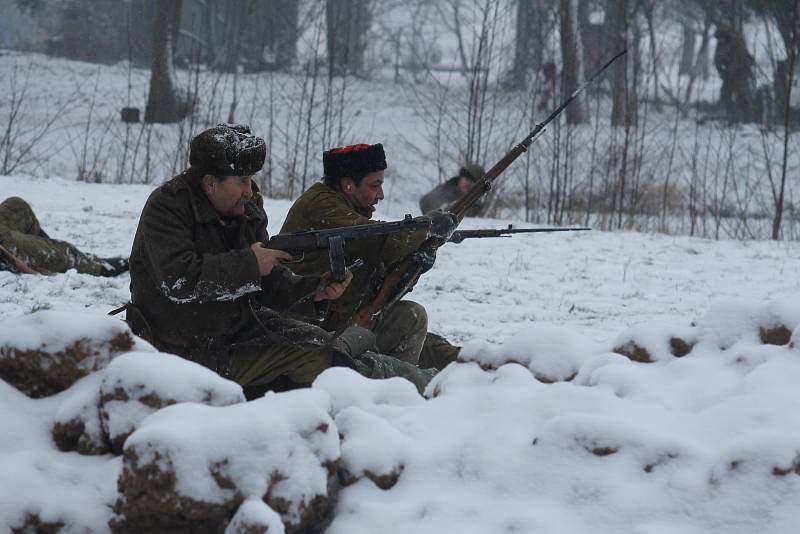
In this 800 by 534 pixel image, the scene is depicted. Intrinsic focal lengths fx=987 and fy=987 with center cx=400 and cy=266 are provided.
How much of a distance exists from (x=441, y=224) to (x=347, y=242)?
452 mm

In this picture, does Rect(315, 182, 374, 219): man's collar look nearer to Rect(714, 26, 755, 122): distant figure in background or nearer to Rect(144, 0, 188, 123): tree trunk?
Rect(144, 0, 188, 123): tree trunk

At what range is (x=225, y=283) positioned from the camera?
11.8 feet

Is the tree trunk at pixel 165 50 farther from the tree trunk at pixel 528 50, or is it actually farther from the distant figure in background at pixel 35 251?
the distant figure in background at pixel 35 251

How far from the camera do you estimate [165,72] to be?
61.0 ft

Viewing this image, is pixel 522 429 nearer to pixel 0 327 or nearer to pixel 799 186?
pixel 0 327

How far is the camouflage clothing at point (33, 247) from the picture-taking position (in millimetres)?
6750

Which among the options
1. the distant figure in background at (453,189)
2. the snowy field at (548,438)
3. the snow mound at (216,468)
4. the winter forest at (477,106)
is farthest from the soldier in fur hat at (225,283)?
the winter forest at (477,106)

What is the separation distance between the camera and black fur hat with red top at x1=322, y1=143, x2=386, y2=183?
477cm

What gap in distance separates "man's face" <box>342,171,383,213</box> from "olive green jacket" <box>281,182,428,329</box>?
8cm

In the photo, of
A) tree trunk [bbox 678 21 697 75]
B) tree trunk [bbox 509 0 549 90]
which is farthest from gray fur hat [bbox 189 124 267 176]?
tree trunk [bbox 678 21 697 75]

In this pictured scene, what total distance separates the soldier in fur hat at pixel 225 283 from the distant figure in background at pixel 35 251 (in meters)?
3.19

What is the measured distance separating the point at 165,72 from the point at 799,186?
12.4 meters

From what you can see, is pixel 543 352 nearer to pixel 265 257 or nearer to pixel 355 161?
pixel 265 257

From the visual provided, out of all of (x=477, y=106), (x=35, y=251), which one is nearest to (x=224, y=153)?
(x=35, y=251)
